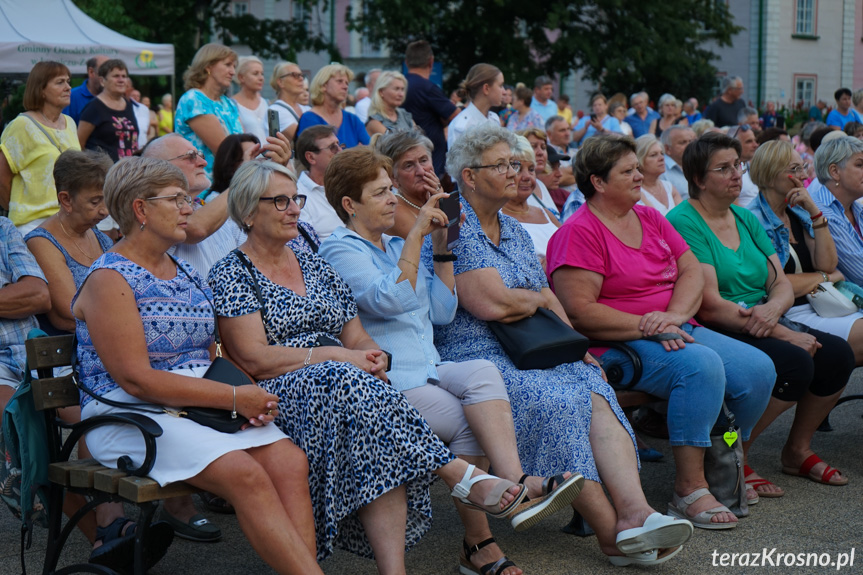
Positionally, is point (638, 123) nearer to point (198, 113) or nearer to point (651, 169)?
point (651, 169)

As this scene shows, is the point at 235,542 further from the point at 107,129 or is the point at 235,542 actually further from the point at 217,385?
the point at 107,129

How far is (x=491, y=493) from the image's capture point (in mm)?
3479

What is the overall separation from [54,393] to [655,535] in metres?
2.20

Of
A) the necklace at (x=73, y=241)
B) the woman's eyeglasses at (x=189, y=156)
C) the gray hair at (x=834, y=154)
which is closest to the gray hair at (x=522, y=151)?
the woman's eyeglasses at (x=189, y=156)

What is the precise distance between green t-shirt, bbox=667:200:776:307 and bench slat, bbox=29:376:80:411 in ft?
9.87

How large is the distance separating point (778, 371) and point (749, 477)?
1.71 feet

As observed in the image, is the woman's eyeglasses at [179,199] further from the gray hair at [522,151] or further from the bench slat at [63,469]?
the gray hair at [522,151]

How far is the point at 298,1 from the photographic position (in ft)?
81.9

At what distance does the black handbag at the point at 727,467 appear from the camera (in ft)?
14.5

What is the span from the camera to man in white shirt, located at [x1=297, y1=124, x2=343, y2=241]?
5.59 metres

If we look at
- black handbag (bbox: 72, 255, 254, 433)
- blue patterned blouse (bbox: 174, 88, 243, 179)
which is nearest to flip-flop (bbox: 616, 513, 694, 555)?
black handbag (bbox: 72, 255, 254, 433)

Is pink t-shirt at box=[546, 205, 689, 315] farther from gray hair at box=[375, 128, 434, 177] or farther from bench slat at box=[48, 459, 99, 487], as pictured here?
bench slat at box=[48, 459, 99, 487]

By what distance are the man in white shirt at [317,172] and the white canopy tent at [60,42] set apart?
649cm

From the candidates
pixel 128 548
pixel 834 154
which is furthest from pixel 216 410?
pixel 834 154
